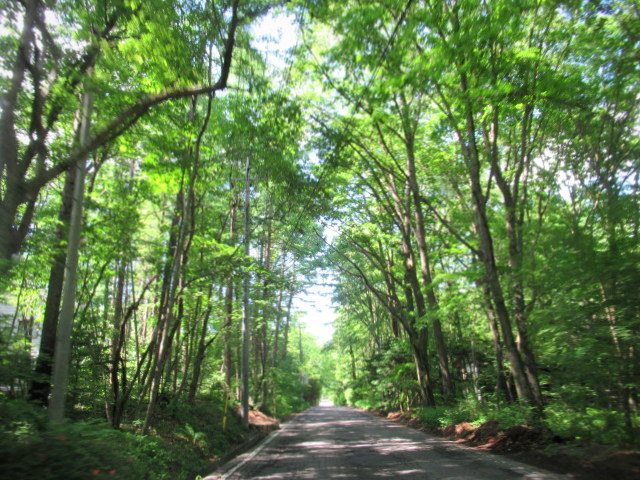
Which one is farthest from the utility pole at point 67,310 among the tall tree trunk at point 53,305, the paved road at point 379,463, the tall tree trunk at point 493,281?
the tall tree trunk at point 493,281

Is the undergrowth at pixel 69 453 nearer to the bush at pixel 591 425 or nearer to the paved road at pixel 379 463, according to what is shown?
the paved road at pixel 379 463

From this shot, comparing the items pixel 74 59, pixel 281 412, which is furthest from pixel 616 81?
pixel 281 412

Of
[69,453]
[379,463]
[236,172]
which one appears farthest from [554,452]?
[236,172]

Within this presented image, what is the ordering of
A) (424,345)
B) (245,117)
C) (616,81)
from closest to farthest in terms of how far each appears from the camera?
(616,81), (245,117), (424,345)

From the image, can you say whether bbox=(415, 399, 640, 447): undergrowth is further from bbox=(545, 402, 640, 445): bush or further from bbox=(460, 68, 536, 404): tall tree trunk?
bbox=(460, 68, 536, 404): tall tree trunk

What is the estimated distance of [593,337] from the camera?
655 centimetres

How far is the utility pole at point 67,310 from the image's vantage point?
17.7ft

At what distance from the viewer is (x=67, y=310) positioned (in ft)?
19.1

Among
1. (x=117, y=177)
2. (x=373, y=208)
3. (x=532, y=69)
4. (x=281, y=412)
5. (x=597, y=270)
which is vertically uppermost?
(x=373, y=208)

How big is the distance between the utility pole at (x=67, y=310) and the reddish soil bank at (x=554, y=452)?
7.22m

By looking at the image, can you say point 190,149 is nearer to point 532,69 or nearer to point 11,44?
point 11,44

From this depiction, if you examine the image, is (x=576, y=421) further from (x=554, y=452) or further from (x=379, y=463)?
(x=379, y=463)

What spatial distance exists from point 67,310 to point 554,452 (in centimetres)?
829

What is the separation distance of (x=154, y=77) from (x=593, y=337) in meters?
8.68
